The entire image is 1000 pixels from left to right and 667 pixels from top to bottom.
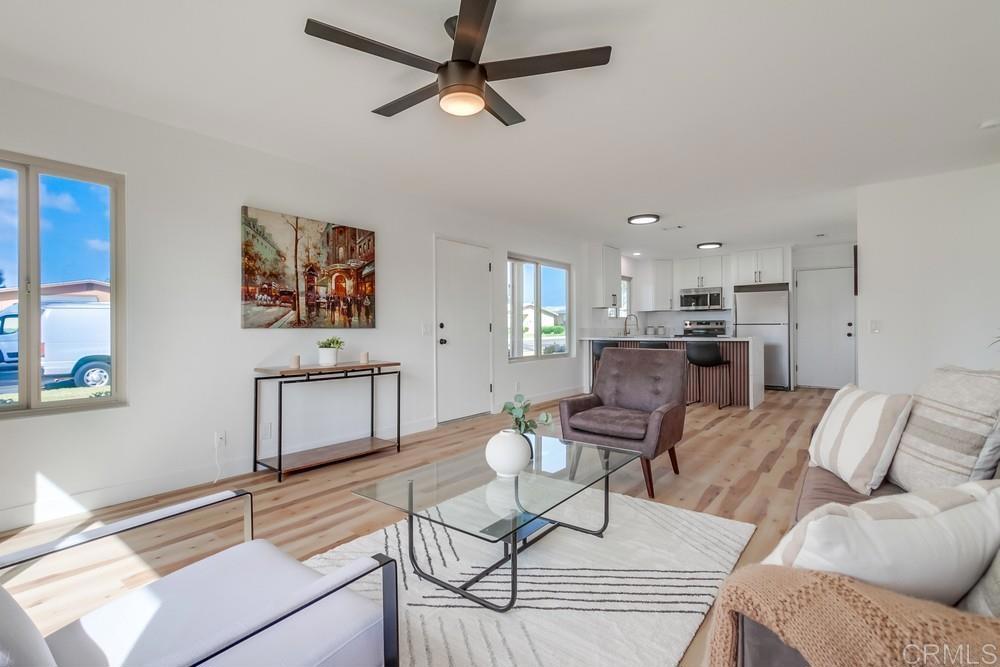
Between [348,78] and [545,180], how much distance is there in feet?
6.82

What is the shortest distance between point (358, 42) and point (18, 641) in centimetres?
199

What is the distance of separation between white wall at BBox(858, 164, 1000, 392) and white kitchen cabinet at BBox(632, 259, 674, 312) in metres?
4.37

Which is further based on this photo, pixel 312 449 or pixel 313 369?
pixel 312 449

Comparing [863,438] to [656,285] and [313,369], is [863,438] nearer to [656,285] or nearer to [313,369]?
[313,369]

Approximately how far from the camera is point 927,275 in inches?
158

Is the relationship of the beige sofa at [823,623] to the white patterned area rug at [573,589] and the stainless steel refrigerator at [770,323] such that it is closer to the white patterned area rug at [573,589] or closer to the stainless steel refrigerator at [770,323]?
the white patterned area rug at [573,589]

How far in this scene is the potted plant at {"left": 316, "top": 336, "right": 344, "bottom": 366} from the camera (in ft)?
11.5

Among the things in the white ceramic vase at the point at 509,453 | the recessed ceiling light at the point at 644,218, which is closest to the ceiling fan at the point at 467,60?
the white ceramic vase at the point at 509,453

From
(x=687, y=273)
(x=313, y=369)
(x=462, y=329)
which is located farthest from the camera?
(x=687, y=273)

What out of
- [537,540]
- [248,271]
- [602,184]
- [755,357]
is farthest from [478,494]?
[755,357]

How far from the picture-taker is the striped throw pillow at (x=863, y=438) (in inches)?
67.4

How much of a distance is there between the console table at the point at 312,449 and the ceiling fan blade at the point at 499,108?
217 centimetres

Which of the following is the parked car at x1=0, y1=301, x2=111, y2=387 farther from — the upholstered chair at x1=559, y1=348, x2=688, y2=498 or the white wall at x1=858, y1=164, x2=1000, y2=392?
the white wall at x1=858, y1=164, x2=1000, y2=392

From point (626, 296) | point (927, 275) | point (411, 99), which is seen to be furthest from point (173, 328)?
point (626, 296)
